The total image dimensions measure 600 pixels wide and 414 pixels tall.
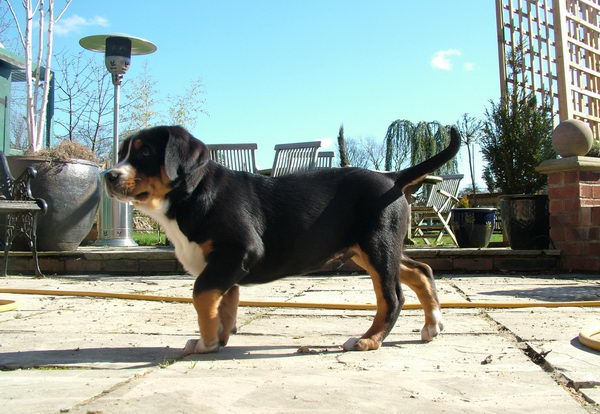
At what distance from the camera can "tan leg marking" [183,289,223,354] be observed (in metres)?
2.63

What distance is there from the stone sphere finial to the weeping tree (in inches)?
989

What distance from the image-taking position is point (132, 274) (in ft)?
22.3

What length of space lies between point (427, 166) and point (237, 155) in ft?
19.7

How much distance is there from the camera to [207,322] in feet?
8.73

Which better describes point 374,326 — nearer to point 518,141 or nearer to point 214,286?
point 214,286

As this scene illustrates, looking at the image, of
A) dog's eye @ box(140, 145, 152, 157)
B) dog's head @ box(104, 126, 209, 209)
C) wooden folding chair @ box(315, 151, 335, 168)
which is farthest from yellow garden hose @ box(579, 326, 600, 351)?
wooden folding chair @ box(315, 151, 335, 168)

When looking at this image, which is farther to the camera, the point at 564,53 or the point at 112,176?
the point at 564,53

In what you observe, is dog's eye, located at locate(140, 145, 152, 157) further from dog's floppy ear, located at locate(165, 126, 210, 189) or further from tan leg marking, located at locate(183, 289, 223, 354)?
tan leg marking, located at locate(183, 289, 223, 354)

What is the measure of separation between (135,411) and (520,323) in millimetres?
2406

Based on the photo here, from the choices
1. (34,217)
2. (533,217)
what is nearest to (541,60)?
(533,217)

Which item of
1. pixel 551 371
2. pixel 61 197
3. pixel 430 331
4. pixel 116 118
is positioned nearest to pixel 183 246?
pixel 430 331

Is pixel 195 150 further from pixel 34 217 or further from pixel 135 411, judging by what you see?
pixel 34 217

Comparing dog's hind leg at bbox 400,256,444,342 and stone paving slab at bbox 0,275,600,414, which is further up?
dog's hind leg at bbox 400,256,444,342

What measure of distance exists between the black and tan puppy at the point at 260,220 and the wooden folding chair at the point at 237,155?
570cm
